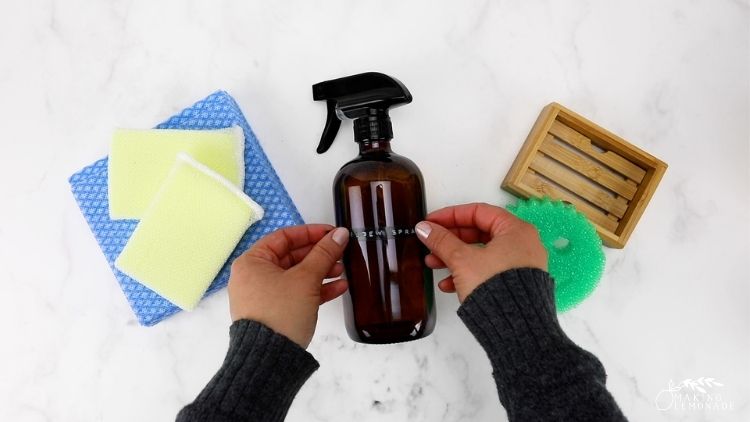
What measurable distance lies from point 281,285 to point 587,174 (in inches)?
17.4

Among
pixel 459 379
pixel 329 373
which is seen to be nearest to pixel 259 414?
pixel 329 373

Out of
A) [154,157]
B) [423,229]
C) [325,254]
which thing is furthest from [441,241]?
[154,157]

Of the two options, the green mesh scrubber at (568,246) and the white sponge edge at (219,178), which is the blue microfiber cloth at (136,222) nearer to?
the white sponge edge at (219,178)

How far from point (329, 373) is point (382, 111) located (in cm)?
37

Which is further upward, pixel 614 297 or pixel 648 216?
pixel 648 216

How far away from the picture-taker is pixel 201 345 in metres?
0.77

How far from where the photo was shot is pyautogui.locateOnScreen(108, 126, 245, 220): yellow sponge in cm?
71

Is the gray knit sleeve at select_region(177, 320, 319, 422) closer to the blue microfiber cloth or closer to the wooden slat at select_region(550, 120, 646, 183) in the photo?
the blue microfiber cloth

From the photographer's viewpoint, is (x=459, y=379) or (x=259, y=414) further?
(x=459, y=379)

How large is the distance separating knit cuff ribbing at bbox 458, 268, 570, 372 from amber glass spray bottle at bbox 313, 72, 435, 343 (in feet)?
0.32

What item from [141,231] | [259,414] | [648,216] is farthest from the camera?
[648,216]

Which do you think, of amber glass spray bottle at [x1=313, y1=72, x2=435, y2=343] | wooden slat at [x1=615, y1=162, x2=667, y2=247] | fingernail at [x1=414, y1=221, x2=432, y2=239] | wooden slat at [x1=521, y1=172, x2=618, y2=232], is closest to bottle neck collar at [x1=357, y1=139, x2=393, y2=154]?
amber glass spray bottle at [x1=313, y1=72, x2=435, y2=343]

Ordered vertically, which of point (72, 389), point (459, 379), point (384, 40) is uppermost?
point (384, 40)

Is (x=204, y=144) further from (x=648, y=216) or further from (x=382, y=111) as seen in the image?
(x=648, y=216)
